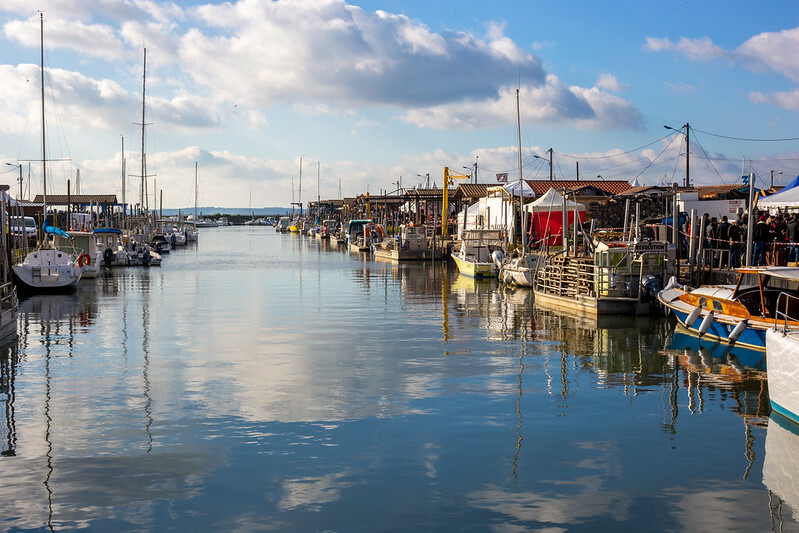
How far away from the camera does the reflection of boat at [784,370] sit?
1416 centimetres

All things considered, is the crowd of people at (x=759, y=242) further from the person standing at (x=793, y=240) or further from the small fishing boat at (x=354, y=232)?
the small fishing boat at (x=354, y=232)

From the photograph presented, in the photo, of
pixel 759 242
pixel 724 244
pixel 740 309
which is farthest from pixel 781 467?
pixel 724 244

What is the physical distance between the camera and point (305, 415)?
15.7 metres

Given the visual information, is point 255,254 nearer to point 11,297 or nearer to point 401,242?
point 401,242

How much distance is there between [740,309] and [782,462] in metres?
9.47

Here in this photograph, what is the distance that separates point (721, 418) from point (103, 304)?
27284 millimetres

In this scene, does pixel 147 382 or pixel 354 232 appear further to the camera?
pixel 354 232

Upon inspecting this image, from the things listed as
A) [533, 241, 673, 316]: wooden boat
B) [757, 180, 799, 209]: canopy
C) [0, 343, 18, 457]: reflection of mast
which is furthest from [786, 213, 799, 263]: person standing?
[0, 343, 18, 457]: reflection of mast

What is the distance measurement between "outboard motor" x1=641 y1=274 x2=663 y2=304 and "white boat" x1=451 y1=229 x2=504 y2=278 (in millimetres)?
18315

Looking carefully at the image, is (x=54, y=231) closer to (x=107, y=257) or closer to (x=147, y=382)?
(x=107, y=257)

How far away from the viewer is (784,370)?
47.6 feet

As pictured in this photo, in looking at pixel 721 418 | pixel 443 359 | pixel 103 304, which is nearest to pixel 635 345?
pixel 443 359

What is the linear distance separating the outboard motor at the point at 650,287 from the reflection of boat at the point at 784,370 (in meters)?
14.1

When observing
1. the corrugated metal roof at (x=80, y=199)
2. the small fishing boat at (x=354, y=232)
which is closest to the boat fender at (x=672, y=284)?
the small fishing boat at (x=354, y=232)
